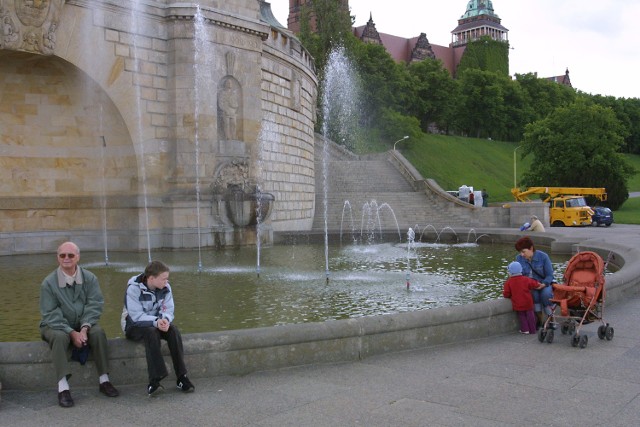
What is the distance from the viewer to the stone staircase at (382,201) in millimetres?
32562

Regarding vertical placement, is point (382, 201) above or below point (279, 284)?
above

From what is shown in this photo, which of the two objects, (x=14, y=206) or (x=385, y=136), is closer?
(x=14, y=206)

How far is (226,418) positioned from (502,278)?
911cm

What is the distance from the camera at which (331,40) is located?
2117 inches

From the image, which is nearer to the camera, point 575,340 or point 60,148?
point 575,340

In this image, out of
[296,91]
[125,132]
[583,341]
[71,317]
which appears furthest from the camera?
[296,91]

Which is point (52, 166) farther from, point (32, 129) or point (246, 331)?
point (246, 331)

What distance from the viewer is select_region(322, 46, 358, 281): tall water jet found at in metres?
55.6

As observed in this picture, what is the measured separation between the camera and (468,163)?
72188 mm

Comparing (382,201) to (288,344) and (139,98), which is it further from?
(288,344)

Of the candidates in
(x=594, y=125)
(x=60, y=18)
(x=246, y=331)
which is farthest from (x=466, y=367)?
(x=594, y=125)

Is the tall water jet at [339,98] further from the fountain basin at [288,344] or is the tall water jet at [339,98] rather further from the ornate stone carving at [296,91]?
the fountain basin at [288,344]

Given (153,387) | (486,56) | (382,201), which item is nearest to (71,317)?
(153,387)

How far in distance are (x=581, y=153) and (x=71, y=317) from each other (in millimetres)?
53871
